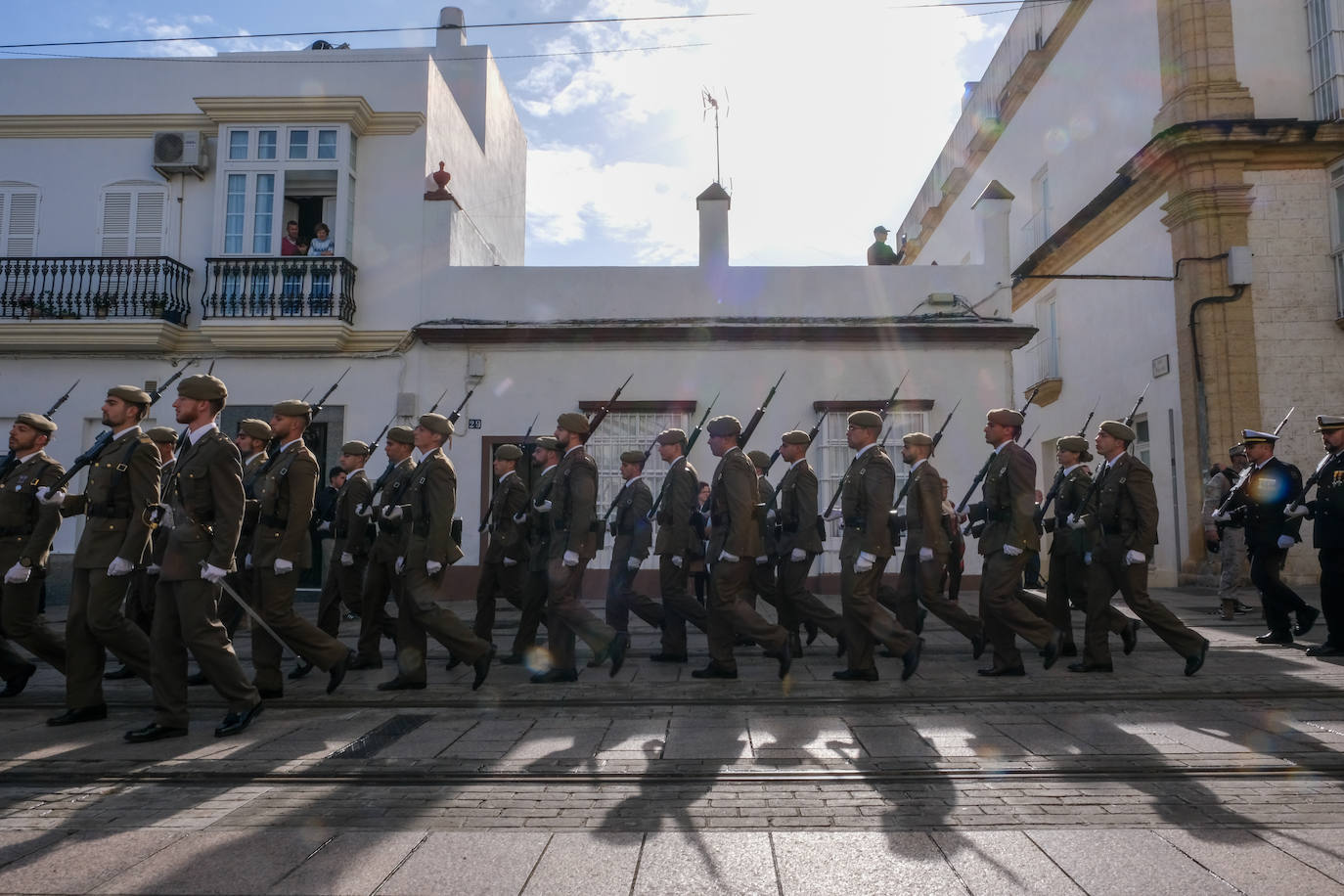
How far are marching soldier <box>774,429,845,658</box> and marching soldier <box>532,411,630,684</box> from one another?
1555 mm

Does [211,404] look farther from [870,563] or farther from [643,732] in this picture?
[870,563]

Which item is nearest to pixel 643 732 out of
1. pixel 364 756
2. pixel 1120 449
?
pixel 364 756

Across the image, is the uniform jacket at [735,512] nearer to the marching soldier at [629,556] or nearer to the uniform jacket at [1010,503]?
the marching soldier at [629,556]

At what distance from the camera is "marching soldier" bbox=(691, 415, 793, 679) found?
22.1 feet

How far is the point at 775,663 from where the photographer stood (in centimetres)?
777

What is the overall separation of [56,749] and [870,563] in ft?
17.2

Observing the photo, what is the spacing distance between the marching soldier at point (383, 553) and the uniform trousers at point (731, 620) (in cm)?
237

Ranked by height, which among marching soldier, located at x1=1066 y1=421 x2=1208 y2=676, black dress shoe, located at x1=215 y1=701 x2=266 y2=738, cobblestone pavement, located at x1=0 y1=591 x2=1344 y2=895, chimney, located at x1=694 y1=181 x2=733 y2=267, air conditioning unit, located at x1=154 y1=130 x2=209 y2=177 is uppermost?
air conditioning unit, located at x1=154 y1=130 x2=209 y2=177

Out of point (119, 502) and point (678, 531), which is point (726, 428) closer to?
point (678, 531)

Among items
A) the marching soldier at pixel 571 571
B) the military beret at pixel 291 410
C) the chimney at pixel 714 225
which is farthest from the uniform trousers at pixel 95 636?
the chimney at pixel 714 225

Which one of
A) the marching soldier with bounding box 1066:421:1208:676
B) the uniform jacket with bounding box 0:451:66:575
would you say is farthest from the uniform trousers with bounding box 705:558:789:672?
the uniform jacket with bounding box 0:451:66:575

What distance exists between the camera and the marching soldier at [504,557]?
25.8 ft

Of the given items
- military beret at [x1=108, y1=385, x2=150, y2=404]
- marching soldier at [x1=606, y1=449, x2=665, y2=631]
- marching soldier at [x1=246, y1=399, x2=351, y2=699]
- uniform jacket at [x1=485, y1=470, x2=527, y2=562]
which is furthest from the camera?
uniform jacket at [x1=485, y1=470, x2=527, y2=562]

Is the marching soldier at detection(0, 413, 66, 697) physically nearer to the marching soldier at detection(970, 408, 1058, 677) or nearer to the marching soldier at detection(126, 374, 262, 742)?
the marching soldier at detection(126, 374, 262, 742)
